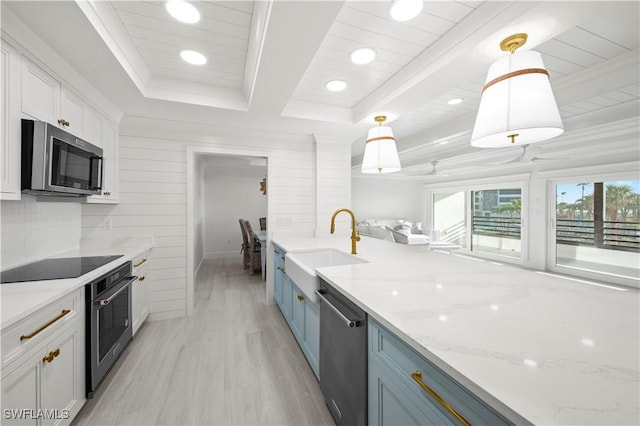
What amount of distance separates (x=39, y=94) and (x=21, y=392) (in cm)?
169

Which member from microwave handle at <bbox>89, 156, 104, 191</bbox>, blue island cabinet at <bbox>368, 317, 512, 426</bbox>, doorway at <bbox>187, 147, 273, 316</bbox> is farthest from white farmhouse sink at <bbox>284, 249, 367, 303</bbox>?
doorway at <bbox>187, 147, 273, 316</bbox>

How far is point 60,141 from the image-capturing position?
1688mm

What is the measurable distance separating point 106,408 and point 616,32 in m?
4.07

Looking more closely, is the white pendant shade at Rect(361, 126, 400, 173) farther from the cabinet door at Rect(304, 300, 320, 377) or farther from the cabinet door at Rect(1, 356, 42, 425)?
the cabinet door at Rect(1, 356, 42, 425)

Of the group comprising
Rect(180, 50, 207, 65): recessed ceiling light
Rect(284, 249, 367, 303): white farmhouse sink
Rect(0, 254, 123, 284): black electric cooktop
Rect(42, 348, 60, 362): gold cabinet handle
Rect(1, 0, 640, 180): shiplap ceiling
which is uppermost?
Rect(180, 50, 207, 65): recessed ceiling light

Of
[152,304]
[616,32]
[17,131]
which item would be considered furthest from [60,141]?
[616,32]

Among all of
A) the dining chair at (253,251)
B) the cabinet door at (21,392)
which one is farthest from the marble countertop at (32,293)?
the dining chair at (253,251)

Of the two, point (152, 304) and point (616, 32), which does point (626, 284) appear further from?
point (152, 304)

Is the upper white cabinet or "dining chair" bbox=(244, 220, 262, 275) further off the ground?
the upper white cabinet

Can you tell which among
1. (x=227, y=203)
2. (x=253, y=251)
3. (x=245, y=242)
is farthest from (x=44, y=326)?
(x=227, y=203)

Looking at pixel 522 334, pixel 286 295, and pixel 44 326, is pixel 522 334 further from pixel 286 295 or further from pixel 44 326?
pixel 286 295

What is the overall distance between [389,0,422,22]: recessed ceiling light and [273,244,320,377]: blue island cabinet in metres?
1.84

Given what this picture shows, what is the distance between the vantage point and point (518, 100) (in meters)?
1.15

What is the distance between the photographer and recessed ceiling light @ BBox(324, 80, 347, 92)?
7.59ft
